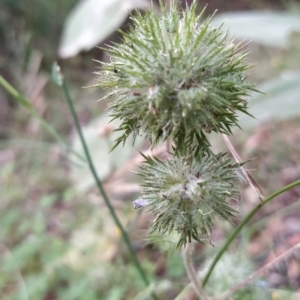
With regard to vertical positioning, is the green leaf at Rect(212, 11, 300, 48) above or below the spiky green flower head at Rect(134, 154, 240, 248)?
above

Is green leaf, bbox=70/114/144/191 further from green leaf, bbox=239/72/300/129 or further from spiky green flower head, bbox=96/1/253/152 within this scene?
spiky green flower head, bbox=96/1/253/152

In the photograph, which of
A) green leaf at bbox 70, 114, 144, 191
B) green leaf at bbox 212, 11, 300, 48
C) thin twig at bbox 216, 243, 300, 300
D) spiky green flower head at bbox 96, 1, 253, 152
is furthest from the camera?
green leaf at bbox 212, 11, 300, 48

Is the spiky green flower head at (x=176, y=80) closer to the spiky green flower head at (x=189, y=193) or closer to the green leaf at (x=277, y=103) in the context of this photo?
the spiky green flower head at (x=189, y=193)

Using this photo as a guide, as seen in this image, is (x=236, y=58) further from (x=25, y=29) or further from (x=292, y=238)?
(x=25, y=29)

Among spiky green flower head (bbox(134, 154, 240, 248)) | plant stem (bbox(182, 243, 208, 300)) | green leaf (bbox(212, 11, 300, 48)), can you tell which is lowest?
plant stem (bbox(182, 243, 208, 300))

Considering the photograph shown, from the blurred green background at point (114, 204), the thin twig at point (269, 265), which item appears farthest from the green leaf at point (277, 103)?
the thin twig at point (269, 265)

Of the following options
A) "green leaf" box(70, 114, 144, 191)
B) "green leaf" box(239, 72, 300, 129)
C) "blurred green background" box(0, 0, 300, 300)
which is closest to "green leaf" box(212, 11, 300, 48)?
"blurred green background" box(0, 0, 300, 300)

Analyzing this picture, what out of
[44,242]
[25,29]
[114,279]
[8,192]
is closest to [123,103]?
[114,279]
